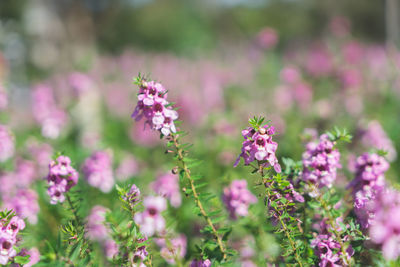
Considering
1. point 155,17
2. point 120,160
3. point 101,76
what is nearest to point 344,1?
point 155,17

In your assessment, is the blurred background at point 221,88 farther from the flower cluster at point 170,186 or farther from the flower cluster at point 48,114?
the flower cluster at point 170,186

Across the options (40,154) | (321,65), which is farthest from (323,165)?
(321,65)

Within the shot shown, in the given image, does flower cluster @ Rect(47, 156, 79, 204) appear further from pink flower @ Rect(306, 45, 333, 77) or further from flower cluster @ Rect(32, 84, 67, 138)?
pink flower @ Rect(306, 45, 333, 77)

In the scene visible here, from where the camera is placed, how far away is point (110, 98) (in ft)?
30.3

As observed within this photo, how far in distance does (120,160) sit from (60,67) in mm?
5862

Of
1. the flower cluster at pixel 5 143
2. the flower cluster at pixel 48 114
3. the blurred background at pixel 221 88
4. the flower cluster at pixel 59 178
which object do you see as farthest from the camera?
the blurred background at pixel 221 88

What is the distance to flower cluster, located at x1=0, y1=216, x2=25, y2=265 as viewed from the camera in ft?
4.90

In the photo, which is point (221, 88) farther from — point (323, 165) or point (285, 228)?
point (285, 228)

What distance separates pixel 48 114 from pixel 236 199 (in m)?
3.37

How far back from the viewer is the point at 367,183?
180 cm

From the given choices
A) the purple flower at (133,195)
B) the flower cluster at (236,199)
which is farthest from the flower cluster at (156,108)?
the flower cluster at (236,199)

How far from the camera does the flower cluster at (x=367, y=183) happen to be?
5.17 ft

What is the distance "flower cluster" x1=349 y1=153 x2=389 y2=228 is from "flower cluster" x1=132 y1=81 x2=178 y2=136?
2.77ft

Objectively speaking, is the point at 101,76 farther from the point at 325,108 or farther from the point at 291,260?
the point at 291,260
